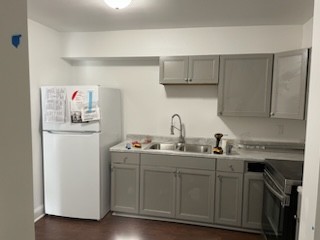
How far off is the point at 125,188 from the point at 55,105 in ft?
4.42

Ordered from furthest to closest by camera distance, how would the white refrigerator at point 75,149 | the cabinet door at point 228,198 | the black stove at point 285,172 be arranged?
the white refrigerator at point 75,149, the cabinet door at point 228,198, the black stove at point 285,172

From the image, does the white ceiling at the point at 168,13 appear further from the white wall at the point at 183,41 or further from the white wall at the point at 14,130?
the white wall at the point at 14,130

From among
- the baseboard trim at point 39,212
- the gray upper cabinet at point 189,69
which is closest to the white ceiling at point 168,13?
the gray upper cabinet at point 189,69

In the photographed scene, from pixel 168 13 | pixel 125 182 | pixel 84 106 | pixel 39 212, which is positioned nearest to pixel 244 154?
pixel 125 182

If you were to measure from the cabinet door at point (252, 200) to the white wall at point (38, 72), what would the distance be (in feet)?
8.30

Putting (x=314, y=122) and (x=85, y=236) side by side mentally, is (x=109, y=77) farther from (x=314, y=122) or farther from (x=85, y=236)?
(x=314, y=122)

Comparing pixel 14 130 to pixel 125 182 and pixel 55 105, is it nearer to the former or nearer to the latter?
pixel 55 105

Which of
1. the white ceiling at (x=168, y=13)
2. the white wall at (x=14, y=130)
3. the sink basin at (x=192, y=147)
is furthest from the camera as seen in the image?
the sink basin at (x=192, y=147)

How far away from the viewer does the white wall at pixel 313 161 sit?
3.15 ft

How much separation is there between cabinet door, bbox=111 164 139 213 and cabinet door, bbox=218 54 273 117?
4.51ft

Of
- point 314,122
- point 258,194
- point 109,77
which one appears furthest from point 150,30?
point 314,122

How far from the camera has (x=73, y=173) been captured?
2980 mm

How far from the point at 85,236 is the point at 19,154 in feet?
7.03

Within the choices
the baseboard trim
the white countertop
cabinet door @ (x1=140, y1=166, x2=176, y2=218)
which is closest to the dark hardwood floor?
the baseboard trim
